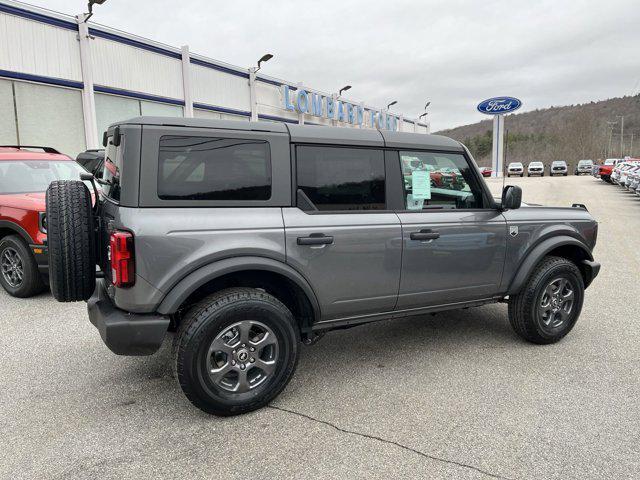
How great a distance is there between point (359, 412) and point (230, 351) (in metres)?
0.92

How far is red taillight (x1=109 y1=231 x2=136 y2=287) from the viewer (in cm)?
262

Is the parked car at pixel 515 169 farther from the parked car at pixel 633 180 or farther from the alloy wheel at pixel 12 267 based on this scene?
the alloy wheel at pixel 12 267

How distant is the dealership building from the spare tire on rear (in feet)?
40.5

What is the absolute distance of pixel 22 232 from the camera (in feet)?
17.4

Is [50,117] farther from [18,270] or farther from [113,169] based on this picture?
[113,169]

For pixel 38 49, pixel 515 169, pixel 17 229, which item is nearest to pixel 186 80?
pixel 38 49

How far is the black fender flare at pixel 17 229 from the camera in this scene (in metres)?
5.27

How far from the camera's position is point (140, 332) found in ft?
8.90

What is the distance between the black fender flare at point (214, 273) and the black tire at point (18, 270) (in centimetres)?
351

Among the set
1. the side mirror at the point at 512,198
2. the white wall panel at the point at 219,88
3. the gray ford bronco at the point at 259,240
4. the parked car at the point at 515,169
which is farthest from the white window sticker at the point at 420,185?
the parked car at the point at 515,169

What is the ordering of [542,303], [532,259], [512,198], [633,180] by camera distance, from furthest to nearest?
1. [633,180]
2. [542,303]
3. [532,259]
4. [512,198]

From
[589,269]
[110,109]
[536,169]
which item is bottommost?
[589,269]

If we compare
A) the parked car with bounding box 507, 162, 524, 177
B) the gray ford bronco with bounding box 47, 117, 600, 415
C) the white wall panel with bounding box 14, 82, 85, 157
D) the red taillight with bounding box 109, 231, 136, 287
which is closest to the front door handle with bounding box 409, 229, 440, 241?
the gray ford bronco with bounding box 47, 117, 600, 415

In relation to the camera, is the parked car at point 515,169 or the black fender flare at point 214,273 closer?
the black fender flare at point 214,273
